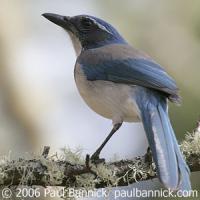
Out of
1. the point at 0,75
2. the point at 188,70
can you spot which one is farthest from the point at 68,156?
the point at 188,70

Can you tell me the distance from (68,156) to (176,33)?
6144 mm

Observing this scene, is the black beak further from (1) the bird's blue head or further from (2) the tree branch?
(2) the tree branch

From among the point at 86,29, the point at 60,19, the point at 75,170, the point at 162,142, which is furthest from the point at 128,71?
the point at 75,170

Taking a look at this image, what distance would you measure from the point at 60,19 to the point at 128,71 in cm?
142

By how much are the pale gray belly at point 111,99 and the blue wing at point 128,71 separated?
8 centimetres

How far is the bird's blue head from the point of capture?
26.5 feet

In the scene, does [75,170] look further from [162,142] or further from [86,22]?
[86,22]

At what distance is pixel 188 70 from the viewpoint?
1096 centimetres

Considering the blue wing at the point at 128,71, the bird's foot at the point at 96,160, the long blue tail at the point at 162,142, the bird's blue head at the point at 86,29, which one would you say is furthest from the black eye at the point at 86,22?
the bird's foot at the point at 96,160

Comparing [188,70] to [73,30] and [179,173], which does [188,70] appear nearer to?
[73,30]

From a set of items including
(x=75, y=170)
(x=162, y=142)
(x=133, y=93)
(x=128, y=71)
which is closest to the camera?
(x=75, y=170)

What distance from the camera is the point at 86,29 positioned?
26.7ft

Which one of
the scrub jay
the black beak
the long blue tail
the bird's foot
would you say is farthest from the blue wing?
the bird's foot

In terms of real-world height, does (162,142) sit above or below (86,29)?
below
